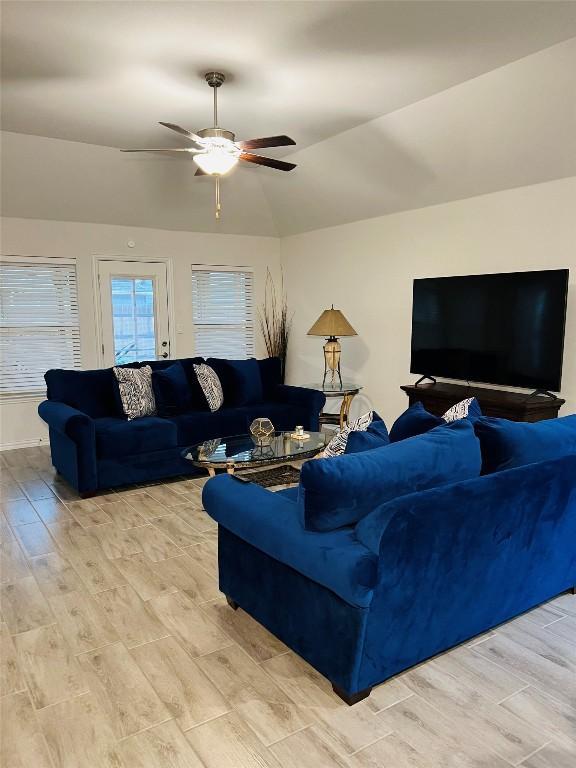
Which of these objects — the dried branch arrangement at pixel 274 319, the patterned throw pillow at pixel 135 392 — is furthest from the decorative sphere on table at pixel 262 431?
the dried branch arrangement at pixel 274 319

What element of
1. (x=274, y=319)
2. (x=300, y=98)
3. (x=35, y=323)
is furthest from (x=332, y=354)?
(x=35, y=323)

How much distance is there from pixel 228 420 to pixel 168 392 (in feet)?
1.95

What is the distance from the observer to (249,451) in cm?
390

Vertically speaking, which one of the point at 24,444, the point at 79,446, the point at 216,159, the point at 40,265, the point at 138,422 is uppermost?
the point at 216,159

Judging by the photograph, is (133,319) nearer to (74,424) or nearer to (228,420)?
(228,420)

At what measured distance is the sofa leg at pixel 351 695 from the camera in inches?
82.0

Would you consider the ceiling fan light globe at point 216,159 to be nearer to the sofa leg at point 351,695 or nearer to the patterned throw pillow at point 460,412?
the patterned throw pillow at point 460,412

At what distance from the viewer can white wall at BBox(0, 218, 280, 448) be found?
233 inches

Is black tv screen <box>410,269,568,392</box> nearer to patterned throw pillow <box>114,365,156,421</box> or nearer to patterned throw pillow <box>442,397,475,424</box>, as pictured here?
patterned throw pillow <box>442,397,475,424</box>

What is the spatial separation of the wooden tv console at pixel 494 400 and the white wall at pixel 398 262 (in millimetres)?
213

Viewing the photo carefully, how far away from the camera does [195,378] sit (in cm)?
526

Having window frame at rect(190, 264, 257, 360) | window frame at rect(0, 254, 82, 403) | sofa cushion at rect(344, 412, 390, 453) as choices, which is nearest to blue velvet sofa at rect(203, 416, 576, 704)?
sofa cushion at rect(344, 412, 390, 453)

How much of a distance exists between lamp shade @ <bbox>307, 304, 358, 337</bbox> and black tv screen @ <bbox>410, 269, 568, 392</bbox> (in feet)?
2.51

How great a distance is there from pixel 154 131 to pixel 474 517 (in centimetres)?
415
